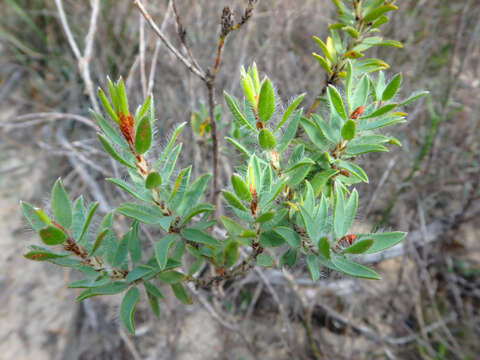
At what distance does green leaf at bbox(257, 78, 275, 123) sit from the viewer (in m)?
0.62

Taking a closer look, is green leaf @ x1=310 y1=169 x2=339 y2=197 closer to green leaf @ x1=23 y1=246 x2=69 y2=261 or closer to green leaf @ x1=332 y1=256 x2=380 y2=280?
green leaf @ x1=332 y1=256 x2=380 y2=280

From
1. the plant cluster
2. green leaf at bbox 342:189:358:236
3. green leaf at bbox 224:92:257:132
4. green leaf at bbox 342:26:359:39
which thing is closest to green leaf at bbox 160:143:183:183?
the plant cluster

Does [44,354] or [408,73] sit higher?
[408,73]

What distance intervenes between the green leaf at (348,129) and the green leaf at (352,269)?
0.77ft

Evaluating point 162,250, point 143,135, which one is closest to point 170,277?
point 162,250

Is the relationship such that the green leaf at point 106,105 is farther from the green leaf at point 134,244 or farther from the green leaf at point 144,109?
the green leaf at point 134,244

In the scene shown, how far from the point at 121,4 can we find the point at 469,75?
8.81 feet

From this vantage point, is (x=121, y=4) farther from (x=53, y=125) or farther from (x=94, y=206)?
(x=94, y=206)

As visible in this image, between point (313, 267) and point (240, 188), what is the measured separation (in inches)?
8.0

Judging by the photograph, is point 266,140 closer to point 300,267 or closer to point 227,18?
point 227,18

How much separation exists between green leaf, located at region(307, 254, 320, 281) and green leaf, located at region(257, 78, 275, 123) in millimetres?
284

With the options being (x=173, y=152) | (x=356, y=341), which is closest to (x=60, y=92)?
(x=173, y=152)

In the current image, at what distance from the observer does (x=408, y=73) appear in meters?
2.37

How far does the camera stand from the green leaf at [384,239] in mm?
625
